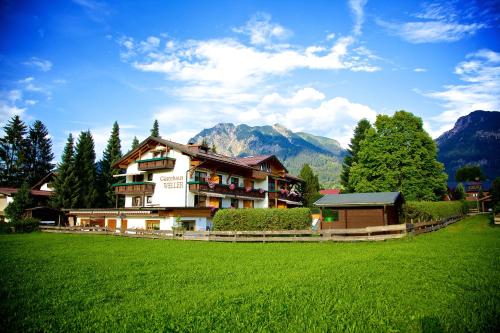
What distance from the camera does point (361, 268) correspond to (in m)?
12.3

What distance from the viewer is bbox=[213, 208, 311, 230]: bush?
27.8m

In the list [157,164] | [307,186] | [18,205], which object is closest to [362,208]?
[157,164]

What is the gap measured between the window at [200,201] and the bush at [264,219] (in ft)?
44.3

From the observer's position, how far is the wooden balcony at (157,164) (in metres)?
44.8

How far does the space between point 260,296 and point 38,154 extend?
76.6m

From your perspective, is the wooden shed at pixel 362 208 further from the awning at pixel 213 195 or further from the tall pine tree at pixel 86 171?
the tall pine tree at pixel 86 171

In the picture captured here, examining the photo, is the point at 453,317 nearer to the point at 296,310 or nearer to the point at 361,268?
the point at 296,310

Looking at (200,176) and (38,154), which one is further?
(38,154)

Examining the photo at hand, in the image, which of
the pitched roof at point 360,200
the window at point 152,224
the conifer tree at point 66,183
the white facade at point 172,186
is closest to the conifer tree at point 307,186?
the white facade at point 172,186

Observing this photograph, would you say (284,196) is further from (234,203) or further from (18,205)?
(18,205)

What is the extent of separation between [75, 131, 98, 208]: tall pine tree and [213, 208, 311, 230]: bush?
33040mm

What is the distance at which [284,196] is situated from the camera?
57.2 m

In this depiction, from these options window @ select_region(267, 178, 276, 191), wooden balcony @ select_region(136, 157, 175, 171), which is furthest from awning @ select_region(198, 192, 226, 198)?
window @ select_region(267, 178, 276, 191)

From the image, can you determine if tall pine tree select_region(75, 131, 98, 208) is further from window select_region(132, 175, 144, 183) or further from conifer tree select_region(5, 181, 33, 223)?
window select_region(132, 175, 144, 183)
